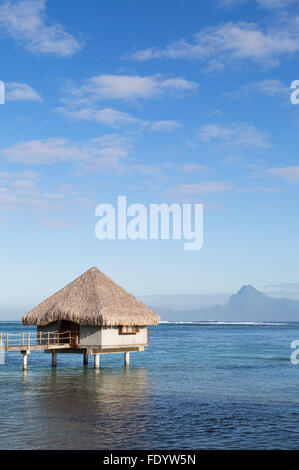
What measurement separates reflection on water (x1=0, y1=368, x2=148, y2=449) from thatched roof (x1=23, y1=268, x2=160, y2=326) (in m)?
3.47

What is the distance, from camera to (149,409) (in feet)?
72.9

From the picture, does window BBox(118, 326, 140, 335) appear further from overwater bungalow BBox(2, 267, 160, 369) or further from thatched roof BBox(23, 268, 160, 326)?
thatched roof BBox(23, 268, 160, 326)

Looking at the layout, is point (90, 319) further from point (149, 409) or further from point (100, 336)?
point (149, 409)

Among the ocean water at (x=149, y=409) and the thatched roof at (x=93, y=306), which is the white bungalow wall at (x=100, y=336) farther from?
the ocean water at (x=149, y=409)

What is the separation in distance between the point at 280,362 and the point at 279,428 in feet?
94.7

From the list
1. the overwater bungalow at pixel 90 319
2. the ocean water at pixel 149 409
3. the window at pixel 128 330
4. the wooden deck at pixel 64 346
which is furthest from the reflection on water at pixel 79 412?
the window at pixel 128 330

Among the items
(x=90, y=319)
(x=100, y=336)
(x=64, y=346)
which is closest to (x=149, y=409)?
(x=100, y=336)

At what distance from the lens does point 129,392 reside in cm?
2723

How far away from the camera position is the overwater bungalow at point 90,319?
32.6m

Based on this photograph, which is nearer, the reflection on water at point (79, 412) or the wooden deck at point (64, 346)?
the reflection on water at point (79, 412)

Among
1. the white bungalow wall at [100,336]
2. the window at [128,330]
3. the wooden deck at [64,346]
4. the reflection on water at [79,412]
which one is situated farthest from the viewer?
the window at [128,330]

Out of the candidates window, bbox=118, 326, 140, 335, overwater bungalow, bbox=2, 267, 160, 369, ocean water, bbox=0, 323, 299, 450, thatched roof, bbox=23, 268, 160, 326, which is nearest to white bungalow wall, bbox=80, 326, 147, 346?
overwater bungalow, bbox=2, 267, 160, 369
